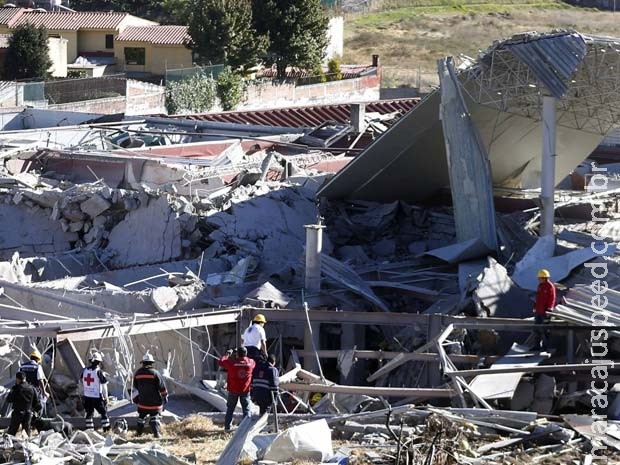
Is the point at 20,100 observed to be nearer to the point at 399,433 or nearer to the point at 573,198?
the point at 573,198

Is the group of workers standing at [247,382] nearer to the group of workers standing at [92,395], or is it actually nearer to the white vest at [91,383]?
the group of workers standing at [92,395]

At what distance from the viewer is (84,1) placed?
2965 inches

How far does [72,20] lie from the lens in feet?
208

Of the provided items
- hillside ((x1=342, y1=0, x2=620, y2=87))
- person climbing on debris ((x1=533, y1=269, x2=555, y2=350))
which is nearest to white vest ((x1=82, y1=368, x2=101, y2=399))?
person climbing on debris ((x1=533, y1=269, x2=555, y2=350))

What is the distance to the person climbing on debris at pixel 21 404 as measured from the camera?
45.8ft

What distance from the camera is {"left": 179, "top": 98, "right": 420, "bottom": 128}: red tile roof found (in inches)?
1716

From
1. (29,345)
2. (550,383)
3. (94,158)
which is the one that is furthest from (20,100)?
(550,383)

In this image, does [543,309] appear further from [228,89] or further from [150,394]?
[228,89]

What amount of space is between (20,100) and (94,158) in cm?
1953

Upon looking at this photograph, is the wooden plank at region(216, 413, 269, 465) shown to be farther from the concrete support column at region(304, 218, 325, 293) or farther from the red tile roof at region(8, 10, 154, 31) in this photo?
the red tile roof at region(8, 10, 154, 31)

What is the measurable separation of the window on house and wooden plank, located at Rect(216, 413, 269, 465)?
163 feet

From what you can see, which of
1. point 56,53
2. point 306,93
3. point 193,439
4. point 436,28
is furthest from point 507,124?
point 436,28

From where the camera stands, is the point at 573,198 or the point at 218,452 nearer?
the point at 218,452

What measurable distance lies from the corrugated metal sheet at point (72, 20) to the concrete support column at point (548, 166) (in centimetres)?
4136
